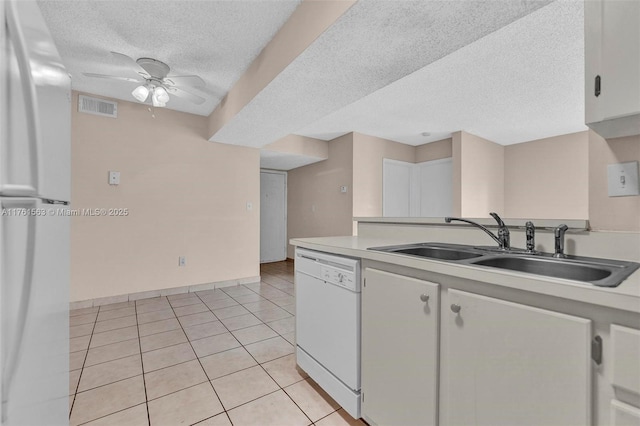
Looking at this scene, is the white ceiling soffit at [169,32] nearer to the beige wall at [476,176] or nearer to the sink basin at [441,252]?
the sink basin at [441,252]

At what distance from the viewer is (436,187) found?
17.5 feet

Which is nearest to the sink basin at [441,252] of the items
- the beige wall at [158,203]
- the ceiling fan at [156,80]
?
the ceiling fan at [156,80]

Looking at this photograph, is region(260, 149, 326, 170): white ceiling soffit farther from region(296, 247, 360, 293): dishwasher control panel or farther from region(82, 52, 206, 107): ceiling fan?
region(296, 247, 360, 293): dishwasher control panel

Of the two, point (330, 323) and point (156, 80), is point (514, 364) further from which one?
point (156, 80)

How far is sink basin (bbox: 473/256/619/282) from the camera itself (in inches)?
38.6

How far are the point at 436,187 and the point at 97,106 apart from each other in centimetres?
532

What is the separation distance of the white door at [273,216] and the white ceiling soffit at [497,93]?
1823 millimetres

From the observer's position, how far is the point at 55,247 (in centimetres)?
100

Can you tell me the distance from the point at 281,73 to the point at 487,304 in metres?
1.95

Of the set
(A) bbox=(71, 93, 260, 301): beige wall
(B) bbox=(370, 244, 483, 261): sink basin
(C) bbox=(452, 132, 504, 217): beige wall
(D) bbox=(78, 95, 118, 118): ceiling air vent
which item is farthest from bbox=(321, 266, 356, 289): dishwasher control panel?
(C) bbox=(452, 132, 504, 217): beige wall

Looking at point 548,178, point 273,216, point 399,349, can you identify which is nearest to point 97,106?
point 273,216

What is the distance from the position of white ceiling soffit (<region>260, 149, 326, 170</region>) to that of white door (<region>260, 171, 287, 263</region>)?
1.07 ft

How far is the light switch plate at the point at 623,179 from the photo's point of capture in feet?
3.29

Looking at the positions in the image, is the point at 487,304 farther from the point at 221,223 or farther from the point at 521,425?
the point at 221,223
